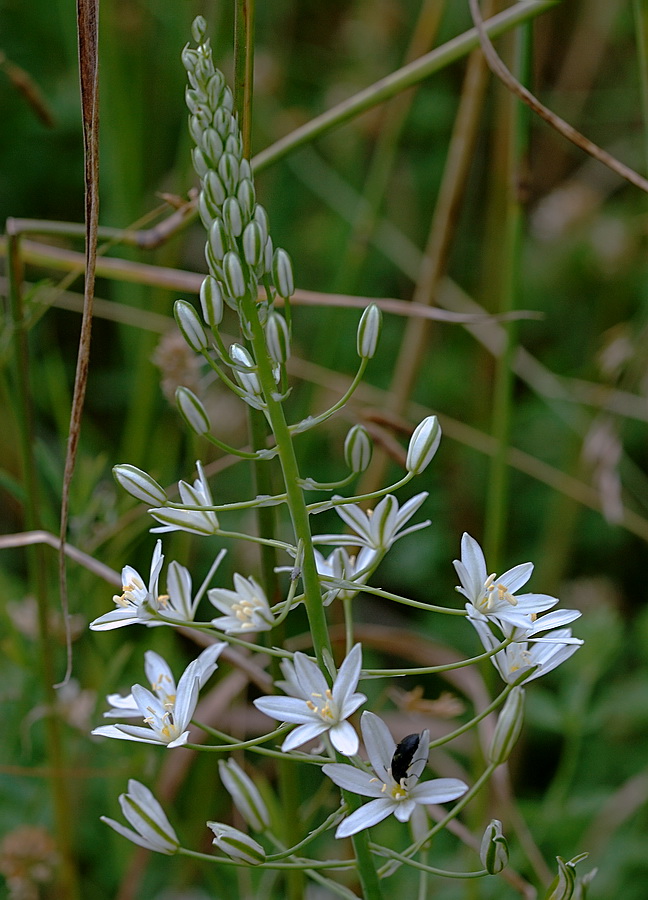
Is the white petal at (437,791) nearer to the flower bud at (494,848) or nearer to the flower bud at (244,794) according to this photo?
the flower bud at (494,848)

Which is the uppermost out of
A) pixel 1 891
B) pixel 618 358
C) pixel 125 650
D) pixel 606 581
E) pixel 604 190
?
pixel 604 190

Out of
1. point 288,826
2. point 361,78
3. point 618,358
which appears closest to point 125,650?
point 288,826

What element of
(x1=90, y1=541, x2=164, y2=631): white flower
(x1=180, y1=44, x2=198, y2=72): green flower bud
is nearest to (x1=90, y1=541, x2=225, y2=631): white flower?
(x1=90, y1=541, x2=164, y2=631): white flower

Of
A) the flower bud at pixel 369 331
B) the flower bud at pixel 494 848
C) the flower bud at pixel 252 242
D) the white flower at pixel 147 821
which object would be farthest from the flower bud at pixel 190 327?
the flower bud at pixel 494 848

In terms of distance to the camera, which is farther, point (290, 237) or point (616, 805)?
point (290, 237)

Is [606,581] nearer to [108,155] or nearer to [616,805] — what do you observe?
[616,805]

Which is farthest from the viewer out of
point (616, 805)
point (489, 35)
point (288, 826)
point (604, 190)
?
point (604, 190)
